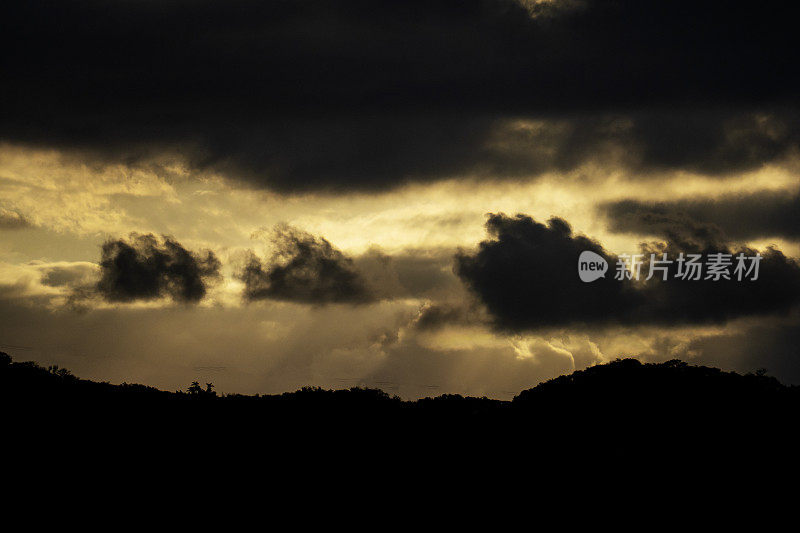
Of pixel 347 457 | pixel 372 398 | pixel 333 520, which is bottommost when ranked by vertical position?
pixel 333 520

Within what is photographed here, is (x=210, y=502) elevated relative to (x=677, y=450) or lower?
lower

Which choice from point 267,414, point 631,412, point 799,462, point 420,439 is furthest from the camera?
point 267,414

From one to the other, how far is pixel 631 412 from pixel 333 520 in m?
35.7

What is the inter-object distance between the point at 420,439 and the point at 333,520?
20513 mm

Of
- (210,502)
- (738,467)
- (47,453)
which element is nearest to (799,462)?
(738,467)

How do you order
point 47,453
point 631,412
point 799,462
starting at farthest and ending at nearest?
point 631,412, point 47,453, point 799,462

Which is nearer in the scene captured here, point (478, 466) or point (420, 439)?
point (478, 466)

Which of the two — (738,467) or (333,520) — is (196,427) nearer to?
(333,520)

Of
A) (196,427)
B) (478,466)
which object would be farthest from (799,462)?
(196,427)

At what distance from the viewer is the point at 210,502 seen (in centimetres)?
8669

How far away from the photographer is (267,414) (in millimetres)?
111375

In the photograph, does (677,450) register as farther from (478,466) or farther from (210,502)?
(210,502)

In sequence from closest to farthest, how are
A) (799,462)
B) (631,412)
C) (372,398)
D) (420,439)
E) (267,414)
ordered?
(799,462), (631,412), (420,439), (267,414), (372,398)

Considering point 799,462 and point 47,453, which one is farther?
point 47,453
